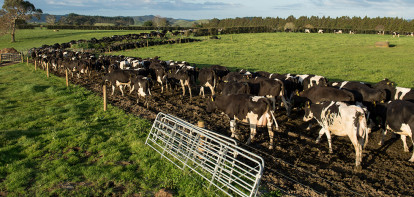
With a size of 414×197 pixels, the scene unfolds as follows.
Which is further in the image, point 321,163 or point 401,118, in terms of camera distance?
point 401,118

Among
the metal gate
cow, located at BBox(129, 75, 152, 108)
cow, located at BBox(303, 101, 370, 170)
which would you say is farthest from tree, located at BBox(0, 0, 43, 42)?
cow, located at BBox(303, 101, 370, 170)

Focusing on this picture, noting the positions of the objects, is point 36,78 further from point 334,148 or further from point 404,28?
point 404,28

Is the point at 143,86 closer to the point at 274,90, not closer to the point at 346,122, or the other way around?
the point at 274,90

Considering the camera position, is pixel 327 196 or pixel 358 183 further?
pixel 358 183

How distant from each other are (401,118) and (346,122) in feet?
5.44

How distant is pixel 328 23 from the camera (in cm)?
8456

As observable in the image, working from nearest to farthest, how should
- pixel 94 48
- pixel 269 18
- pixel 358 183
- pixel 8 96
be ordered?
pixel 358 183
pixel 8 96
pixel 94 48
pixel 269 18

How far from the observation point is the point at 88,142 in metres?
8.63

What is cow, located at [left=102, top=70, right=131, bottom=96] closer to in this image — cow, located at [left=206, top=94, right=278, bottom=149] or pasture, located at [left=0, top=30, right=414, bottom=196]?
pasture, located at [left=0, top=30, right=414, bottom=196]

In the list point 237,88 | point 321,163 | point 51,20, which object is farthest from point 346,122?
point 51,20

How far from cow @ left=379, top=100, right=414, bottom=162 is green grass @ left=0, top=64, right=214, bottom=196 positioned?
19.8ft

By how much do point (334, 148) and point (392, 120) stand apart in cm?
185

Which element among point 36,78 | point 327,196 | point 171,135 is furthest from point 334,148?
point 36,78

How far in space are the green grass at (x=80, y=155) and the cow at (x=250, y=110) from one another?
290 centimetres
